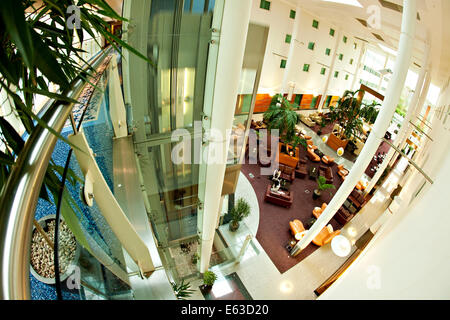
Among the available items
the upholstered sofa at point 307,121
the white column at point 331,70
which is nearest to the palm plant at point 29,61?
the upholstered sofa at point 307,121

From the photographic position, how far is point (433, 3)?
4.10m

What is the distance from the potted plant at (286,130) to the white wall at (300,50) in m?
3.64

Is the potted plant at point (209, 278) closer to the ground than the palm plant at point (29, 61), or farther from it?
closer to the ground

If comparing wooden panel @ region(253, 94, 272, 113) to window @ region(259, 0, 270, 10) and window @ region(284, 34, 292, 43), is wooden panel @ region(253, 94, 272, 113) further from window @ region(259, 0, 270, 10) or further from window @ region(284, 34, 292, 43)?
window @ region(259, 0, 270, 10)

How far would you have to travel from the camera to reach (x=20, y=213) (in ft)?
1.50

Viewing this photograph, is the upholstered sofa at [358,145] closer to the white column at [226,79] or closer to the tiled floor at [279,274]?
the tiled floor at [279,274]

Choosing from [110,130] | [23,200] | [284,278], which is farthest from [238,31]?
[284,278]

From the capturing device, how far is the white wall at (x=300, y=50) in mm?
13242

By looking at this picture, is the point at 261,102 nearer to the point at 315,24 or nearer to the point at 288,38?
the point at 288,38

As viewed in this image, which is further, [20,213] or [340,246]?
[340,246]

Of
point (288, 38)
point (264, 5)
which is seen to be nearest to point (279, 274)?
point (264, 5)

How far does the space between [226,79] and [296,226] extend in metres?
6.56

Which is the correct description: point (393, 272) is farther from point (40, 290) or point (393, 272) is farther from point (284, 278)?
point (284, 278)

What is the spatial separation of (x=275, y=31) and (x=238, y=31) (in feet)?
43.9
